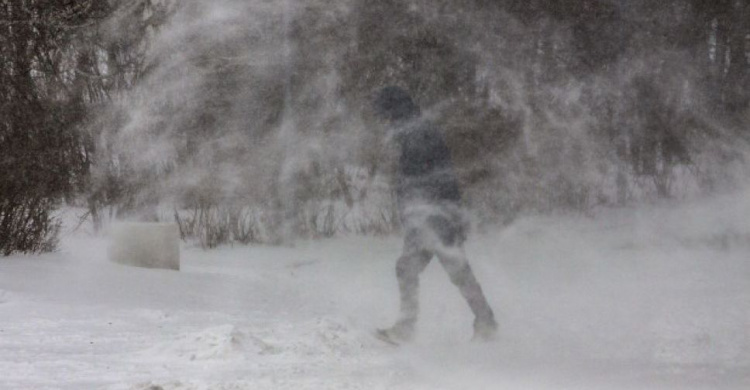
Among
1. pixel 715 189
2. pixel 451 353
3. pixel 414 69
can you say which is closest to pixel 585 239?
pixel 715 189

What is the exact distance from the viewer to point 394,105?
6023 millimetres

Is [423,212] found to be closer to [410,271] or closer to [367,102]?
[410,271]

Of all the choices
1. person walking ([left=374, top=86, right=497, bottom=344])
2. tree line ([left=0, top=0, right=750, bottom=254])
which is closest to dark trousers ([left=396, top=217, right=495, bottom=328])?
person walking ([left=374, top=86, right=497, bottom=344])

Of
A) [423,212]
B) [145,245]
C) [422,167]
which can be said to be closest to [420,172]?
[422,167]

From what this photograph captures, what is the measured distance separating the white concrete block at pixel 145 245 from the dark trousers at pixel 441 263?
3.12m

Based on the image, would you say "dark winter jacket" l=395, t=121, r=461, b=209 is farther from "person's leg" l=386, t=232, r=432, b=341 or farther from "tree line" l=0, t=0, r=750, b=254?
"tree line" l=0, t=0, r=750, b=254

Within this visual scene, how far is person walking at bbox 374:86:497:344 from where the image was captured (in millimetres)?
5957

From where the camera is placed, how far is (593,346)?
18.8ft

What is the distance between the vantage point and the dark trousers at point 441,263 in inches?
235

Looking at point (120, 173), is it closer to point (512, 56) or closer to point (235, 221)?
point (235, 221)

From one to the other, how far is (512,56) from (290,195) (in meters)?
3.55

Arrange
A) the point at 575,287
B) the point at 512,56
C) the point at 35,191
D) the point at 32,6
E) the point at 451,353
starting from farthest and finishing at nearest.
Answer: the point at 512,56, the point at 32,6, the point at 575,287, the point at 35,191, the point at 451,353

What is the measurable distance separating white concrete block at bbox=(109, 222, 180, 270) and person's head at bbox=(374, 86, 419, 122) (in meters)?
3.22

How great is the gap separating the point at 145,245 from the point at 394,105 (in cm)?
345
